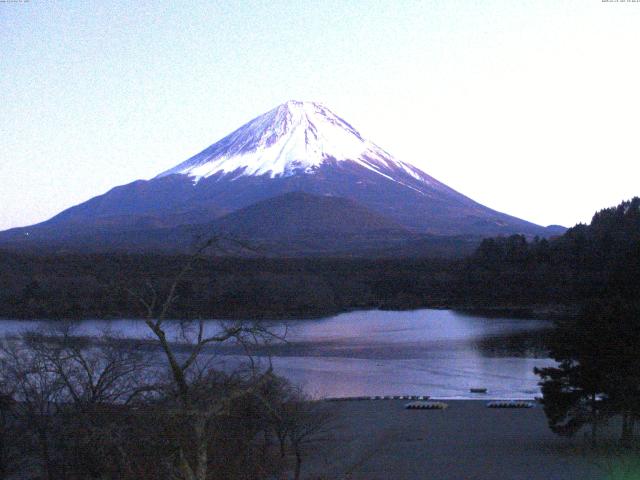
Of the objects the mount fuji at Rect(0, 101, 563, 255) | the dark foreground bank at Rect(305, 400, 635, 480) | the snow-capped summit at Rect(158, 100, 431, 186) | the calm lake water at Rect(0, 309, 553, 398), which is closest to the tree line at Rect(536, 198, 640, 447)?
the dark foreground bank at Rect(305, 400, 635, 480)

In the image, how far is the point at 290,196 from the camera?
58844 millimetres

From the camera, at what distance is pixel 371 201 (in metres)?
63.7

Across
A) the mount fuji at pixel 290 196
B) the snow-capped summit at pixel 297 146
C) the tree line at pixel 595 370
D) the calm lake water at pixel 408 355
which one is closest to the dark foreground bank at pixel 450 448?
the tree line at pixel 595 370

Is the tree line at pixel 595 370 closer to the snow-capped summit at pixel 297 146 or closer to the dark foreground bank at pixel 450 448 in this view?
the dark foreground bank at pixel 450 448

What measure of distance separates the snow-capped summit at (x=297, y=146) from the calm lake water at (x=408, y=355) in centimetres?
4421

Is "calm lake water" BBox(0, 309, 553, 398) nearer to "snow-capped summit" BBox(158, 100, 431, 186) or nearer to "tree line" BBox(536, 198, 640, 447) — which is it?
"tree line" BBox(536, 198, 640, 447)

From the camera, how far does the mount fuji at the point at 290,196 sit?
2174 inches

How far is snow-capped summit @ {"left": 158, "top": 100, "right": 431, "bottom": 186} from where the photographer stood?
225ft

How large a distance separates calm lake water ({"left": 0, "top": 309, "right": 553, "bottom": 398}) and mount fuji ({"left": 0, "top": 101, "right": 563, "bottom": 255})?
1148 inches

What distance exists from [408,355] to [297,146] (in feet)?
174

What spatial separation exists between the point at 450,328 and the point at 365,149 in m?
48.0

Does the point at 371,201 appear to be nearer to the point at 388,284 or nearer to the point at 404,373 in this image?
the point at 388,284

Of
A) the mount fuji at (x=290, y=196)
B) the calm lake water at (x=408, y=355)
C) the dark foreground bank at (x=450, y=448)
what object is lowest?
the dark foreground bank at (x=450, y=448)

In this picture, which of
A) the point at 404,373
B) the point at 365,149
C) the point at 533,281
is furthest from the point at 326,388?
the point at 365,149
